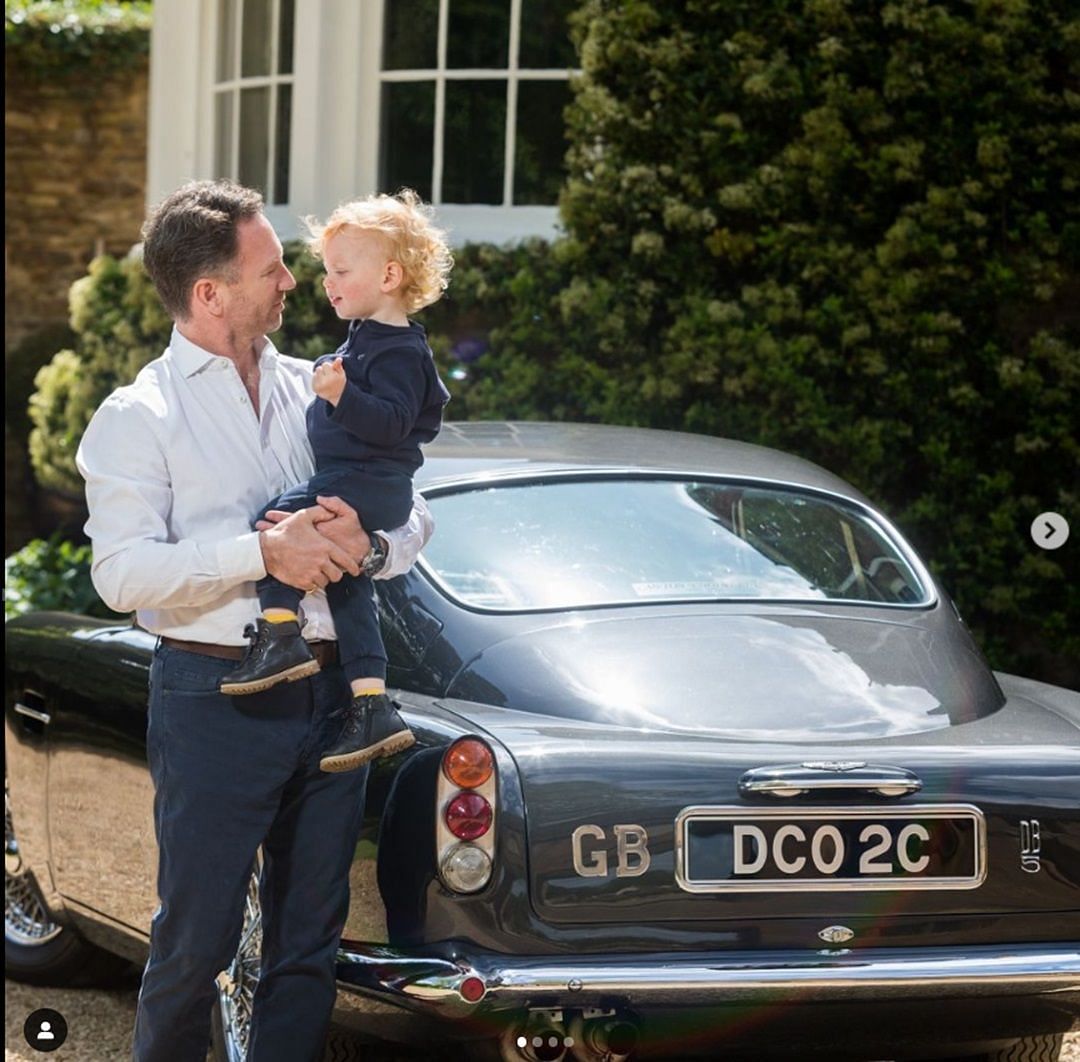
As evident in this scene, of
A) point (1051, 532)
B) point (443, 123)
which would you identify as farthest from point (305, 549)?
point (443, 123)

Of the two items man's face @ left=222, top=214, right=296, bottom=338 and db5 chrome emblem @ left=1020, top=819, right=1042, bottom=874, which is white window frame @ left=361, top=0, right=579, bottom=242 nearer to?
man's face @ left=222, top=214, right=296, bottom=338

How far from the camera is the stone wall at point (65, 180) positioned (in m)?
15.6

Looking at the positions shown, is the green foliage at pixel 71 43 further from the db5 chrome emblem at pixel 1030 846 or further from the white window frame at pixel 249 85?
the db5 chrome emblem at pixel 1030 846

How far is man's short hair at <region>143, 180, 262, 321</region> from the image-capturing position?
372 centimetres

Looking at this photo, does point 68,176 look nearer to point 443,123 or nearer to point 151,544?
point 443,123

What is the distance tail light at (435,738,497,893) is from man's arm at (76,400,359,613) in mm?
458

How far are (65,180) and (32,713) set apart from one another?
11244 millimetres

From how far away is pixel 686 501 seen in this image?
4.84 meters

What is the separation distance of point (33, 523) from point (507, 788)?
11428 millimetres

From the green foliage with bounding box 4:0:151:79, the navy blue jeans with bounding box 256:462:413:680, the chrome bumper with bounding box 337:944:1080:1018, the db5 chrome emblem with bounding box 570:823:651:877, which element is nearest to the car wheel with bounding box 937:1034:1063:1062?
the chrome bumper with bounding box 337:944:1080:1018

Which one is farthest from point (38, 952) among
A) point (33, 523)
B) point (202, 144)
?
point (33, 523)

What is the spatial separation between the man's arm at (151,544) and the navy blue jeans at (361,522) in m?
0.10

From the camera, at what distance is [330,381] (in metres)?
3.64

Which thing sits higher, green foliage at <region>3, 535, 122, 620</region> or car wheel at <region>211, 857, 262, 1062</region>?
car wheel at <region>211, 857, 262, 1062</region>
